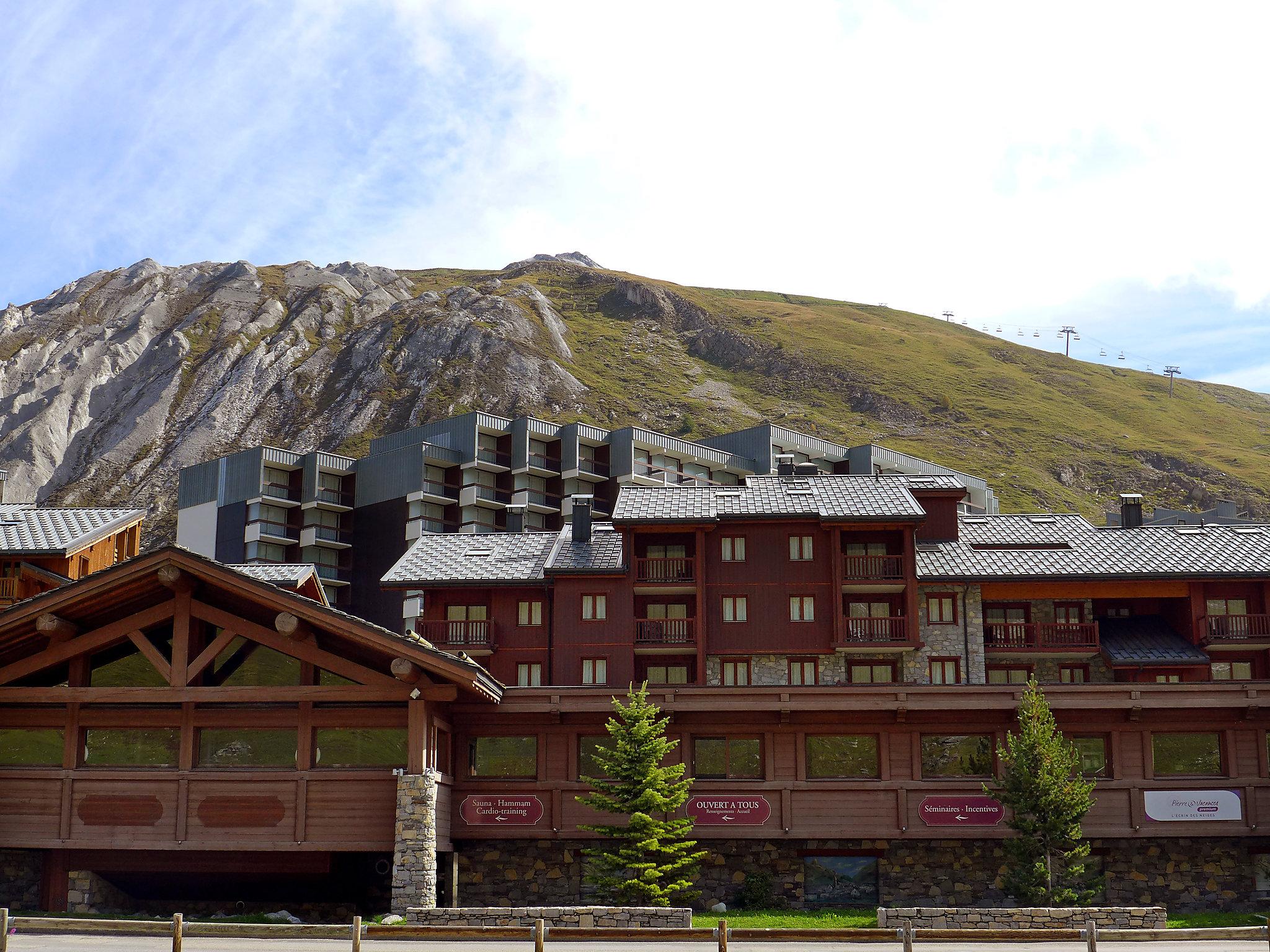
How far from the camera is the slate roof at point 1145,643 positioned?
49.6m

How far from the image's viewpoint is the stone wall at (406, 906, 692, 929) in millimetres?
27594

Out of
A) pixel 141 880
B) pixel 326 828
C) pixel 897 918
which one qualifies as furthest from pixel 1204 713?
pixel 141 880

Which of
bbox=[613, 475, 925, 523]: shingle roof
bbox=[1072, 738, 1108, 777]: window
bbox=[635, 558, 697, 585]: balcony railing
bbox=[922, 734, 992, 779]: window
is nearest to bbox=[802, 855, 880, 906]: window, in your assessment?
bbox=[922, 734, 992, 779]: window

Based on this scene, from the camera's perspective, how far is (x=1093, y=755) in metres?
36.6

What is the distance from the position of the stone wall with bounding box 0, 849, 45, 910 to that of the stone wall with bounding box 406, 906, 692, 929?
11.4 m

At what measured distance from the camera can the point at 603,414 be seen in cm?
16462

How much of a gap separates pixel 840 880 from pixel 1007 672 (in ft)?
61.2

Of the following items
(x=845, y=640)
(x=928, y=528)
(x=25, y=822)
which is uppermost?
(x=928, y=528)

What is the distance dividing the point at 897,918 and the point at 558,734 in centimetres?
1090

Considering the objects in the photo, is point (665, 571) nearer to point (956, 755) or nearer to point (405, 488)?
point (956, 755)

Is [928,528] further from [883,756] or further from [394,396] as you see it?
[394,396]

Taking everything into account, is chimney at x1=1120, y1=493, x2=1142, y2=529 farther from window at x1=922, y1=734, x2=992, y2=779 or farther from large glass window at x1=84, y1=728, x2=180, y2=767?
large glass window at x1=84, y1=728, x2=180, y2=767

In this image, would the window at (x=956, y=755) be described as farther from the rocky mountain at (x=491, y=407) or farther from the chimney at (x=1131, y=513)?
the rocky mountain at (x=491, y=407)

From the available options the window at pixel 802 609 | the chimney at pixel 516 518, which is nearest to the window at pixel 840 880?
the window at pixel 802 609
